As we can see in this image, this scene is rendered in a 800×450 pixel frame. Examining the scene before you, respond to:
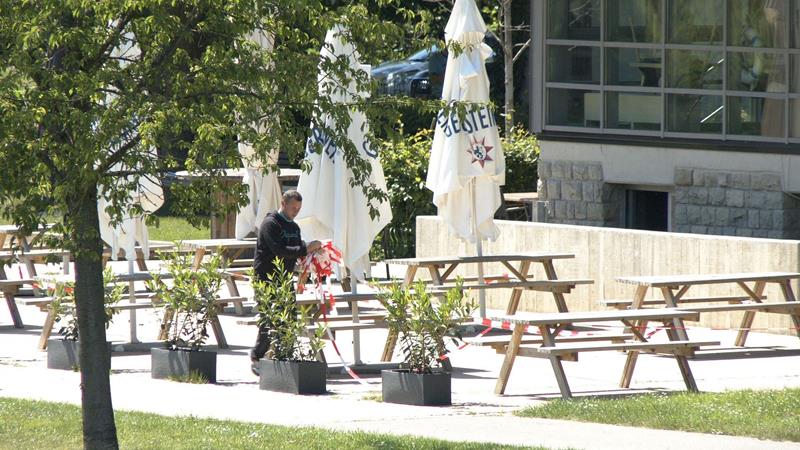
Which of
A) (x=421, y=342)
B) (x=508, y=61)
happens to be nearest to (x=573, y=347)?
(x=421, y=342)

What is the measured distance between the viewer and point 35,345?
15672mm

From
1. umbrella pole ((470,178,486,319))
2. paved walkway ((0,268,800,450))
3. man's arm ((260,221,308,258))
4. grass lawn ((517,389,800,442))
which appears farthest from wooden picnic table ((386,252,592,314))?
grass lawn ((517,389,800,442))

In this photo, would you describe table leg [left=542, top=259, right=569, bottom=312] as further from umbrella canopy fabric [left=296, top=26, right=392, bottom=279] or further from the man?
the man

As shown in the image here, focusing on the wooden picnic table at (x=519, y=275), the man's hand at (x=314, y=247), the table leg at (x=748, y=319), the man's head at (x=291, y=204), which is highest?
the man's head at (x=291, y=204)

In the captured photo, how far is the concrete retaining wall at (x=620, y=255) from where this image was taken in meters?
15.6

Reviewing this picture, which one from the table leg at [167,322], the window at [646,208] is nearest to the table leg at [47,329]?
the table leg at [167,322]

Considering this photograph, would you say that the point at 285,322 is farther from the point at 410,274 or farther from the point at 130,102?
the point at 130,102

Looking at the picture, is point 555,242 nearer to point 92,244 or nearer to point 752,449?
point 752,449

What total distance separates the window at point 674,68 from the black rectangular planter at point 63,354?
9.06 metres

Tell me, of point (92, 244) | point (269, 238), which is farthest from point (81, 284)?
point (269, 238)

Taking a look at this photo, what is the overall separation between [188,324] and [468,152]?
4.29 m

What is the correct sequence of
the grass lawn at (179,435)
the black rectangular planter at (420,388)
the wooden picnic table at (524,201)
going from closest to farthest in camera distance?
the grass lawn at (179,435), the black rectangular planter at (420,388), the wooden picnic table at (524,201)

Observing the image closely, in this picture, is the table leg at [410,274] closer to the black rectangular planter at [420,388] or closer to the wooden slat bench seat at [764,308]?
the wooden slat bench seat at [764,308]

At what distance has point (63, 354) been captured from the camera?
13.8 meters
